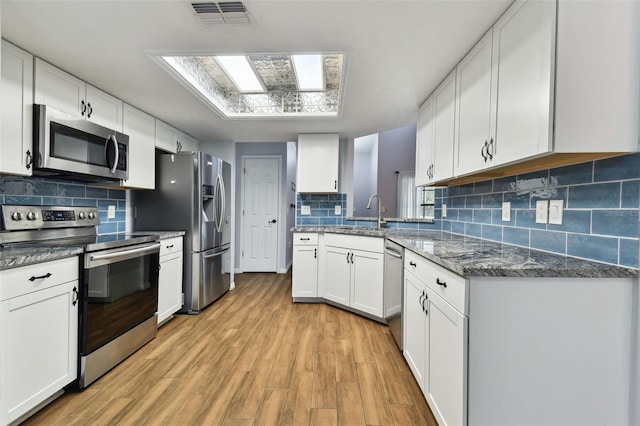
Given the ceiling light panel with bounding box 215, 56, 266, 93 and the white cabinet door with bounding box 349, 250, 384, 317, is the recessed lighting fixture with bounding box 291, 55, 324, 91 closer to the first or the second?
the ceiling light panel with bounding box 215, 56, 266, 93

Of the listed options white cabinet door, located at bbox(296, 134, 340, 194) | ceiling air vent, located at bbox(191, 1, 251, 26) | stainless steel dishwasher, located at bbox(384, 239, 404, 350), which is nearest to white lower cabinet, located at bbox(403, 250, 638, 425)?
stainless steel dishwasher, located at bbox(384, 239, 404, 350)

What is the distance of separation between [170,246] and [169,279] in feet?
1.04

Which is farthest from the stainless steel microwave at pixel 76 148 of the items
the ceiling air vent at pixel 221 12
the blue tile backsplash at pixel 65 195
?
the ceiling air vent at pixel 221 12

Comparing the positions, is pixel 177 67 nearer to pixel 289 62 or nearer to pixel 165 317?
pixel 289 62

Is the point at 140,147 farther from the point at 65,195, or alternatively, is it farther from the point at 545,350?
the point at 545,350

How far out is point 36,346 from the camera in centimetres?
136

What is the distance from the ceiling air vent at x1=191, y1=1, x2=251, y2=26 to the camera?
128cm

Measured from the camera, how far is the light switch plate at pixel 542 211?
4.47 ft

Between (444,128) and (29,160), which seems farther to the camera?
(444,128)

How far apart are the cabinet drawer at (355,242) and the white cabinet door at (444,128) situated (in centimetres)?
78

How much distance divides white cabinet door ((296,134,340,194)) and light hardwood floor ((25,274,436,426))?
5.38 feet

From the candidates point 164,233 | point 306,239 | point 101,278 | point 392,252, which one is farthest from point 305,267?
point 101,278

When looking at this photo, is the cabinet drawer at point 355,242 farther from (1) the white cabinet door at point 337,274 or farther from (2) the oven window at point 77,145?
(2) the oven window at point 77,145

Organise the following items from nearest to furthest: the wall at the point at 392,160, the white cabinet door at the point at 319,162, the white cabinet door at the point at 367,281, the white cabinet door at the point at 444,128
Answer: the white cabinet door at the point at 444,128 < the white cabinet door at the point at 367,281 < the white cabinet door at the point at 319,162 < the wall at the point at 392,160
